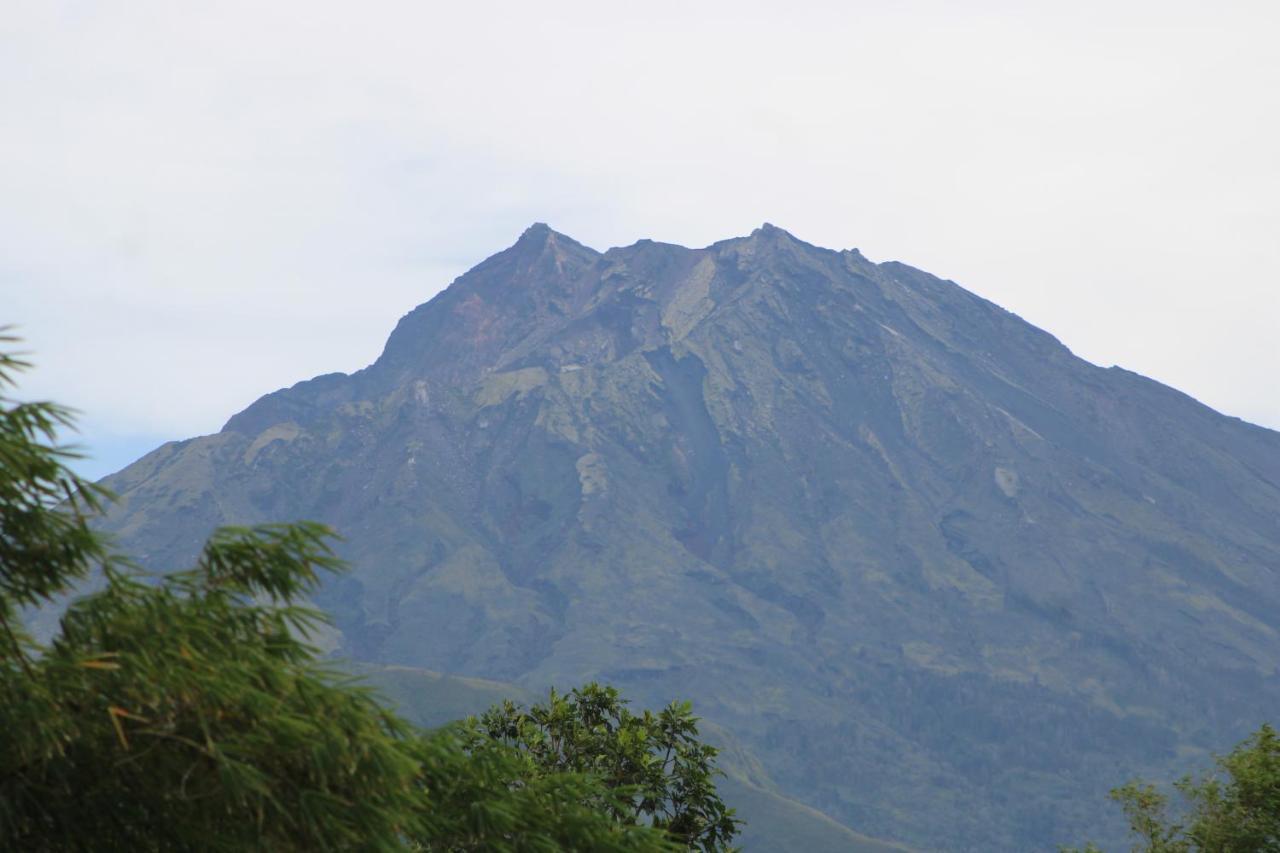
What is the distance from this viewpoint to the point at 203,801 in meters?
16.7

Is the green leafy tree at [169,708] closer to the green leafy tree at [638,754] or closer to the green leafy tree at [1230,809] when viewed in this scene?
the green leafy tree at [638,754]

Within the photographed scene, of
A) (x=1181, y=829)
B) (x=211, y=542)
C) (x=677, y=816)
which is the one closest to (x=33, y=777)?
(x=211, y=542)

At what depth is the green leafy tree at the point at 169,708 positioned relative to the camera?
1645cm

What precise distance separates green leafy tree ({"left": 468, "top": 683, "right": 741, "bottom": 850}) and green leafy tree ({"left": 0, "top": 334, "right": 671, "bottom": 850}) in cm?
1732

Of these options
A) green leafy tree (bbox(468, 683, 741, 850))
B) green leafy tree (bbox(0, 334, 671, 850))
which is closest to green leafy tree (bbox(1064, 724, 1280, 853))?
green leafy tree (bbox(468, 683, 741, 850))

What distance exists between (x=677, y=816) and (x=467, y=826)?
54.7 ft

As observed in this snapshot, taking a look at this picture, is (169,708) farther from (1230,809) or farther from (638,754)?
(1230,809)

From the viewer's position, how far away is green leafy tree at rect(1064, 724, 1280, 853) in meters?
47.3

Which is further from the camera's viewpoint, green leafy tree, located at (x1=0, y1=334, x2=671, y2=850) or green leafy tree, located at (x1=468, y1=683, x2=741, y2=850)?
green leafy tree, located at (x1=468, y1=683, x2=741, y2=850)

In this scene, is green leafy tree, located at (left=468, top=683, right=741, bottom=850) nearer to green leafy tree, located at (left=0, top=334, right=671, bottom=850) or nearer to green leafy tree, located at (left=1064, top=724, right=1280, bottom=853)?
green leafy tree, located at (left=0, top=334, right=671, bottom=850)

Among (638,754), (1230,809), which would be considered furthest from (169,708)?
(1230,809)

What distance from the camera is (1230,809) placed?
4944cm

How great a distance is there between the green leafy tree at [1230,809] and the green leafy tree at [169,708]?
37236 mm

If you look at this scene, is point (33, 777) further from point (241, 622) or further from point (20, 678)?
point (241, 622)
